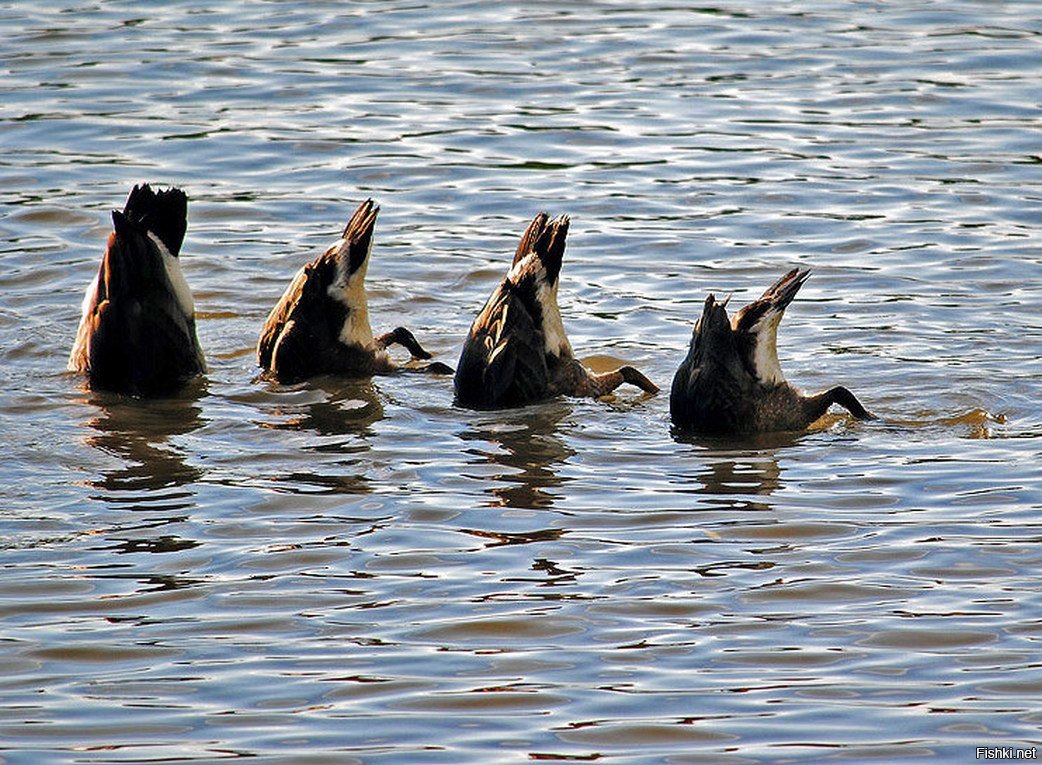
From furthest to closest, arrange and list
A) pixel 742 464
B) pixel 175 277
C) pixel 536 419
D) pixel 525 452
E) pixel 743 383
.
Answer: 1. pixel 175 277
2. pixel 536 419
3. pixel 743 383
4. pixel 525 452
5. pixel 742 464

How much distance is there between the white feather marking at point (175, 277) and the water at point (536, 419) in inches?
19.2

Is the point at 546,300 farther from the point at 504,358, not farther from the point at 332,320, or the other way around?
the point at 332,320

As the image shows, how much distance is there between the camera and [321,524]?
8656 millimetres

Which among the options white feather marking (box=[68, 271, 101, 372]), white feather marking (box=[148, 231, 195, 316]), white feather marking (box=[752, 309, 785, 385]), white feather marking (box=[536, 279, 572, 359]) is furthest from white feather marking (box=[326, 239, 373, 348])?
white feather marking (box=[752, 309, 785, 385])

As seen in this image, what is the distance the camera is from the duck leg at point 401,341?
11.5 m

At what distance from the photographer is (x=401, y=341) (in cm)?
1157

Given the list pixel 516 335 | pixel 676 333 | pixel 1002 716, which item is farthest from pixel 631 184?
pixel 1002 716

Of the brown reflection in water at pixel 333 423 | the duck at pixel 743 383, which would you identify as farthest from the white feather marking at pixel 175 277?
the duck at pixel 743 383

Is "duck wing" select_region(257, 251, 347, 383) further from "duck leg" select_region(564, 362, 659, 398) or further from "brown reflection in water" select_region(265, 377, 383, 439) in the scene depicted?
"duck leg" select_region(564, 362, 659, 398)

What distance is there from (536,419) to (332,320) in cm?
155

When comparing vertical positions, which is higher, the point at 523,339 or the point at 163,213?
the point at 163,213

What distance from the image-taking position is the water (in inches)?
262

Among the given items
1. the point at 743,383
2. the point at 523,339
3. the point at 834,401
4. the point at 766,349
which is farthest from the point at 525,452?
the point at 834,401

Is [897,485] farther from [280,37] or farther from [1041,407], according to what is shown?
[280,37]
